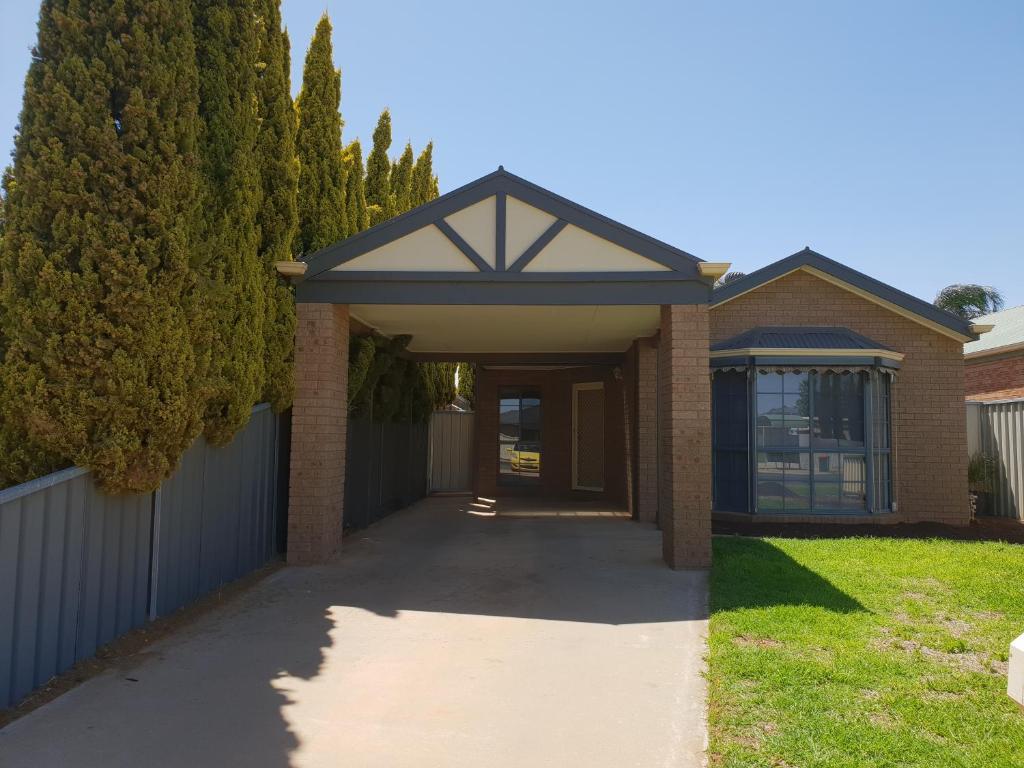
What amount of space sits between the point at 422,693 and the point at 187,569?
2.94 m

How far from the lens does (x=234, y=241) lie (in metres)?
6.84

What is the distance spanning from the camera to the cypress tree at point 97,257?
489 centimetres

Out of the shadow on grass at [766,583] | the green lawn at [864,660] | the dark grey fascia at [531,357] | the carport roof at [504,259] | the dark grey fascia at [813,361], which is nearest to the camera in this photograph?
the green lawn at [864,660]

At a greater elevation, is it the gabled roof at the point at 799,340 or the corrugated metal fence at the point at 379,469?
the gabled roof at the point at 799,340

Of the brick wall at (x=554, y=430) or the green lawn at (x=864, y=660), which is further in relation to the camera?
the brick wall at (x=554, y=430)

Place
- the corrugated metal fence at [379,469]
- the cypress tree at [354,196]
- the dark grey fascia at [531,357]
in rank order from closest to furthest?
the corrugated metal fence at [379,469] < the cypress tree at [354,196] < the dark grey fascia at [531,357]

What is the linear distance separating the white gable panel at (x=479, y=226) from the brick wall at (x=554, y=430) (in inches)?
288

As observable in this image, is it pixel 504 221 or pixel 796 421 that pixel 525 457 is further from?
pixel 504 221

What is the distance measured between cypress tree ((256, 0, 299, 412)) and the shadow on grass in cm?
507

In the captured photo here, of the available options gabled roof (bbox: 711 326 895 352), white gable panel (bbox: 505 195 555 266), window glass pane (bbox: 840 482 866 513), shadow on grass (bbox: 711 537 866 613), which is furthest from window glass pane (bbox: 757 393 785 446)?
white gable panel (bbox: 505 195 555 266)

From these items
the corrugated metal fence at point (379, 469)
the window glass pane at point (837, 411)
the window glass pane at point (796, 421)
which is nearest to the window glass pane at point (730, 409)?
the window glass pane at point (796, 421)

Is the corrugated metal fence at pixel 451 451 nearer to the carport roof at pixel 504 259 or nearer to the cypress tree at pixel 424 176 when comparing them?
the cypress tree at pixel 424 176

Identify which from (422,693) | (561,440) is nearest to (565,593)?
(422,693)

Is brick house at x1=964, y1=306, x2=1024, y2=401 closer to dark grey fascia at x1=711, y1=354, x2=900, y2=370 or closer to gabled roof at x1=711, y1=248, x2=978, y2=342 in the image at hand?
gabled roof at x1=711, y1=248, x2=978, y2=342
